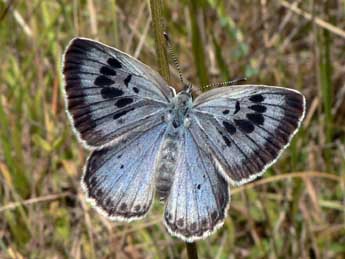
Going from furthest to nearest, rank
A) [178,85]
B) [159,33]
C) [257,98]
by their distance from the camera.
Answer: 1. [178,85]
2. [257,98]
3. [159,33]

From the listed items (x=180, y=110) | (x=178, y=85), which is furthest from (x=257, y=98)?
(x=178, y=85)

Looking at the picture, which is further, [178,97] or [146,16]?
[146,16]

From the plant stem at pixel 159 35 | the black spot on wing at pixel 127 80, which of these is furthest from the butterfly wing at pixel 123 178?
the plant stem at pixel 159 35

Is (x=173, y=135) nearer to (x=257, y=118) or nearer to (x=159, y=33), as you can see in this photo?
(x=257, y=118)

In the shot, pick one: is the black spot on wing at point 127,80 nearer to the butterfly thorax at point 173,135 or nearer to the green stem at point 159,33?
the butterfly thorax at point 173,135

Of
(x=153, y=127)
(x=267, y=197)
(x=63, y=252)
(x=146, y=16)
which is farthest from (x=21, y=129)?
(x=153, y=127)

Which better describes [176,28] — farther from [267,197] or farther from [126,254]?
[126,254]

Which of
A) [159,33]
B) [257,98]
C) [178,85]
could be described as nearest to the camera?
[159,33]
